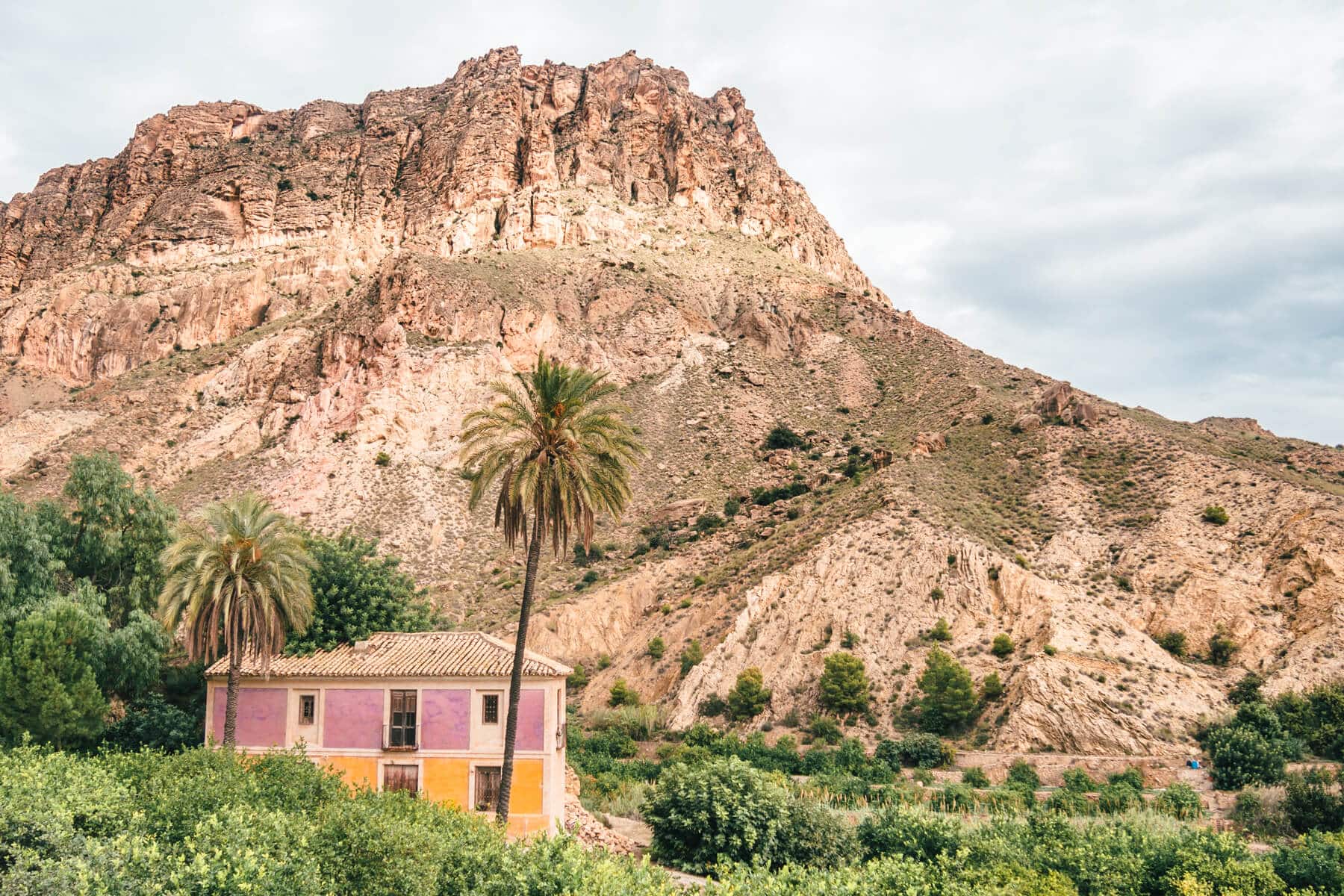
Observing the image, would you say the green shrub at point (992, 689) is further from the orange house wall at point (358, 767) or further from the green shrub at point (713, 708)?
the orange house wall at point (358, 767)

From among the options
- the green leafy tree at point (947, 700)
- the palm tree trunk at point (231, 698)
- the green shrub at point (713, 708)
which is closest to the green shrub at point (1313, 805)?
the green leafy tree at point (947, 700)

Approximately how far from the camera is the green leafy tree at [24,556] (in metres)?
29.4

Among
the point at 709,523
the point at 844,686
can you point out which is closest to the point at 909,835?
the point at 844,686

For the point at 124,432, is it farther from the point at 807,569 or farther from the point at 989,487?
the point at 989,487

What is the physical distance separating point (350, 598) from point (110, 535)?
12860 millimetres

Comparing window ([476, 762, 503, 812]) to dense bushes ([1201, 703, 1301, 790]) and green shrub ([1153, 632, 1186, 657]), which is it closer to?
dense bushes ([1201, 703, 1301, 790])

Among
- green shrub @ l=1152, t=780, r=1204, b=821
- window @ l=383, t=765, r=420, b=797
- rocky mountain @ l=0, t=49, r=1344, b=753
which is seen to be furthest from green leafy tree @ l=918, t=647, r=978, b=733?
window @ l=383, t=765, r=420, b=797

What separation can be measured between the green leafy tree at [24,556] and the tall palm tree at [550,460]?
1705 cm

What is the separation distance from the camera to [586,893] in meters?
11.2

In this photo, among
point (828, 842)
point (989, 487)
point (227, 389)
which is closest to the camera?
point (828, 842)

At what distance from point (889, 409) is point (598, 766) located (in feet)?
144

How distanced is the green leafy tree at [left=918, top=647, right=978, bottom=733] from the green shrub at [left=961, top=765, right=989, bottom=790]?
362 cm

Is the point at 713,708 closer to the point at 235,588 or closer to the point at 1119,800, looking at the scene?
the point at 1119,800

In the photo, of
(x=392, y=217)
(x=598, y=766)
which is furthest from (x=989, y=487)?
(x=392, y=217)
